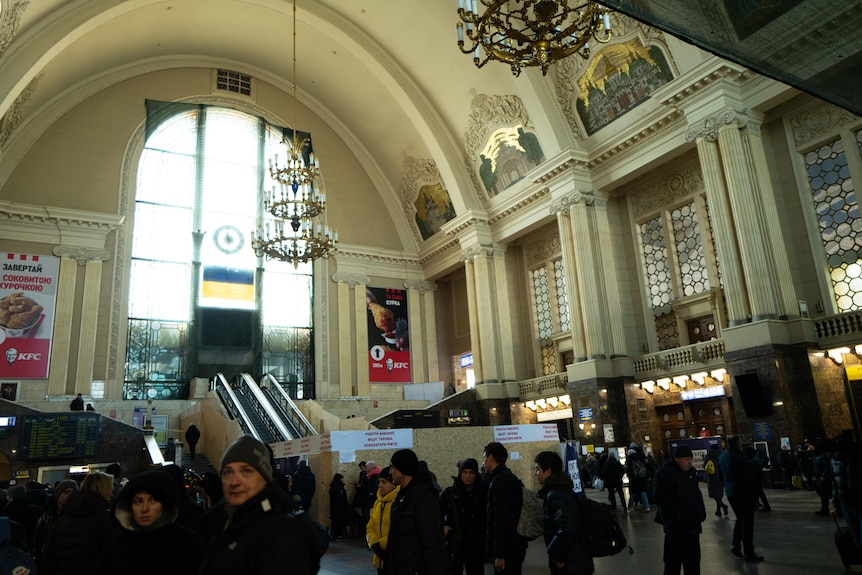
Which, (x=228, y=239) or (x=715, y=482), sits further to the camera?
(x=228, y=239)

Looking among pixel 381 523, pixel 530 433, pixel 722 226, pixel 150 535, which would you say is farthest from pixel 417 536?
pixel 722 226

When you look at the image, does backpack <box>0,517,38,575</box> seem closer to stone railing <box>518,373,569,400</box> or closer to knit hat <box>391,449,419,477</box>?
knit hat <box>391,449,419,477</box>

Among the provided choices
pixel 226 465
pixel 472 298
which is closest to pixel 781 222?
pixel 472 298

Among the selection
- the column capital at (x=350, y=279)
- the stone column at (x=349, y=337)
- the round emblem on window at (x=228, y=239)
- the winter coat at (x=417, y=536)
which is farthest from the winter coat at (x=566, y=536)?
the column capital at (x=350, y=279)

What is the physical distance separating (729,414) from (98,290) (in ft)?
55.9

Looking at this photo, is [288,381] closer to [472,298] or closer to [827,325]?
[472,298]

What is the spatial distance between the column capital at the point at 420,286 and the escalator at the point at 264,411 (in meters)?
6.93

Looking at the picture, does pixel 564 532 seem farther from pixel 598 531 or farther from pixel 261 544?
pixel 261 544

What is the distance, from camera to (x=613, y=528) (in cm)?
343

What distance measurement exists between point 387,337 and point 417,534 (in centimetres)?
1966

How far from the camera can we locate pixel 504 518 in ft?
11.9

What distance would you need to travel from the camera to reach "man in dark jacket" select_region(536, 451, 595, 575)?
330 cm

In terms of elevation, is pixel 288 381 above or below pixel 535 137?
below

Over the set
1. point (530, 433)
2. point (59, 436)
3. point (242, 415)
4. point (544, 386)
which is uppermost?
point (544, 386)
